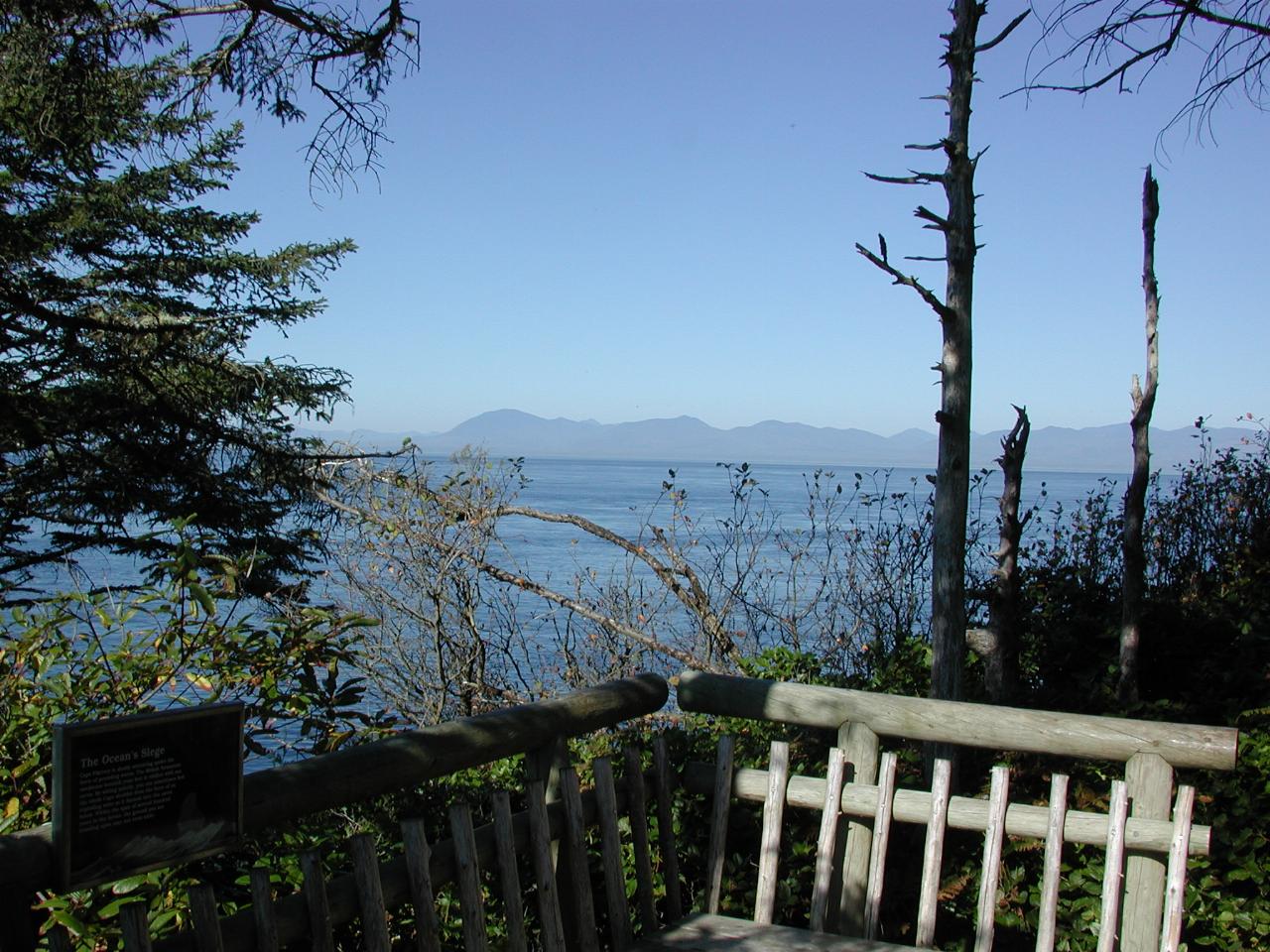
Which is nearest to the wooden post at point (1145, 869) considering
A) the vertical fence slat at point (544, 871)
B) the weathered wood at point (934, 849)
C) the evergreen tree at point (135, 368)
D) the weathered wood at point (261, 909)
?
the weathered wood at point (934, 849)

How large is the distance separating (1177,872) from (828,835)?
0.98 metres

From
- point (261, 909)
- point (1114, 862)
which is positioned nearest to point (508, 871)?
point (261, 909)

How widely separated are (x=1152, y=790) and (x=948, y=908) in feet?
A: 3.99

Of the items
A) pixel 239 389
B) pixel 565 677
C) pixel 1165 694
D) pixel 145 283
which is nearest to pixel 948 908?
pixel 1165 694

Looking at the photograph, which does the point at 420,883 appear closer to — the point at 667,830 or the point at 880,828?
the point at 667,830

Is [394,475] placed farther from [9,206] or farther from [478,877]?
[9,206]

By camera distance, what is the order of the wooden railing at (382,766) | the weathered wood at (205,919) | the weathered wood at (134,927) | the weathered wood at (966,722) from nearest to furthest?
the wooden railing at (382,766), the weathered wood at (134,927), the weathered wood at (205,919), the weathered wood at (966,722)

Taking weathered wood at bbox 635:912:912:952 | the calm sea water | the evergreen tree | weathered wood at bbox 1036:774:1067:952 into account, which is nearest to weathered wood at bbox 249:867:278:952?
weathered wood at bbox 635:912:912:952

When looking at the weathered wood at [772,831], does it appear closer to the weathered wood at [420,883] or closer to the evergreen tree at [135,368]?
the weathered wood at [420,883]

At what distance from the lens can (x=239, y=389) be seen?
10.2 metres

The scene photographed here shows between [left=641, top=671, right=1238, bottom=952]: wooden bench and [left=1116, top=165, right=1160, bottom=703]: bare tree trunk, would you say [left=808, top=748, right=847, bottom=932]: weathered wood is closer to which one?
[left=641, top=671, right=1238, bottom=952]: wooden bench

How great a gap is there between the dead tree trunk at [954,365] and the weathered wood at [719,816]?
4.33 feet

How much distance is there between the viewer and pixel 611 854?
346cm

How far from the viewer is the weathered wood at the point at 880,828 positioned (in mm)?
3513
